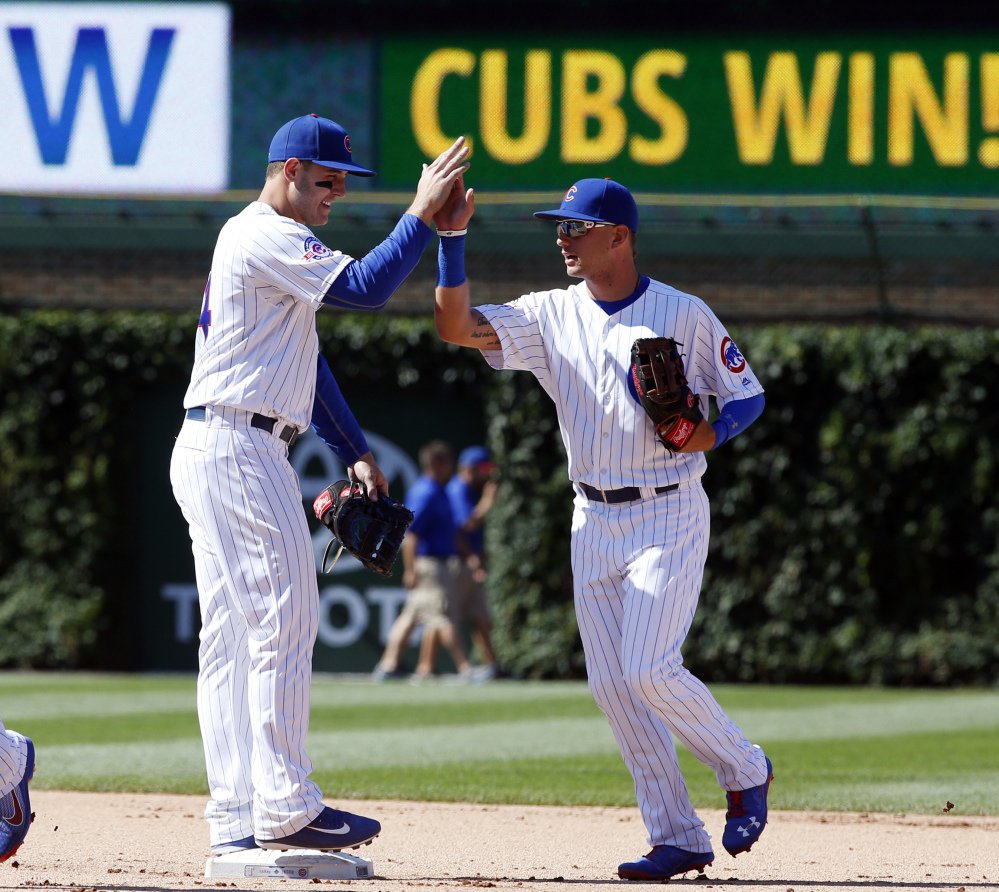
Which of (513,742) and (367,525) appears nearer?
(367,525)

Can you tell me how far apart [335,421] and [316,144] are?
2.96ft

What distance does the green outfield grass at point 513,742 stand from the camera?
7.28m

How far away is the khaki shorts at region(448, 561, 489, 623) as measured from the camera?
1370 cm

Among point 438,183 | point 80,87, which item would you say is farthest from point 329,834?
point 80,87

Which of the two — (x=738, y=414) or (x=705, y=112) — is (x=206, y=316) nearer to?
(x=738, y=414)

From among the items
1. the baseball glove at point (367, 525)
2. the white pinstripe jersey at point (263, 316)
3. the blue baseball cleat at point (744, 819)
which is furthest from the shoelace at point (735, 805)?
the white pinstripe jersey at point (263, 316)

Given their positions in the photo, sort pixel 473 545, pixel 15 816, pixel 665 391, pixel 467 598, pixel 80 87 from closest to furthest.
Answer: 1. pixel 15 816
2. pixel 665 391
3. pixel 467 598
4. pixel 473 545
5. pixel 80 87

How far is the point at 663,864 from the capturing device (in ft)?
16.0

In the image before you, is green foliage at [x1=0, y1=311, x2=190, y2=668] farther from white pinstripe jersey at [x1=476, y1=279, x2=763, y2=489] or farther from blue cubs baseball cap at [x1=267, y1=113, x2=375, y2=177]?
blue cubs baseball cap at [x1=267, y1=113, x2=375, y2=177]

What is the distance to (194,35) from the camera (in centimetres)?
1588

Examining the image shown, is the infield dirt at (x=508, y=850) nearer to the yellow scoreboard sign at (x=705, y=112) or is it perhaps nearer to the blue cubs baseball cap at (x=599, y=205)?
the blue cubs baseball cap at (x=599, y=205)

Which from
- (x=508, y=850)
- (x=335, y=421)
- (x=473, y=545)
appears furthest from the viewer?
(x=473, y=545)

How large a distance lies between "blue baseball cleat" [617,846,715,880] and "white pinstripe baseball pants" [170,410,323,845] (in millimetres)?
939

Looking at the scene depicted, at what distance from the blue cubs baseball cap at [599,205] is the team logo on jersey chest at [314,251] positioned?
0.76 meters
